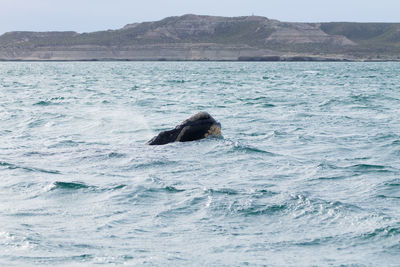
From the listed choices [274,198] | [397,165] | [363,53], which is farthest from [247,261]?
[363,53]

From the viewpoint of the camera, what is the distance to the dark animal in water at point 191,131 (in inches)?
642

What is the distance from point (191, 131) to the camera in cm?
1644

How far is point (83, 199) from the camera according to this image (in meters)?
9.95

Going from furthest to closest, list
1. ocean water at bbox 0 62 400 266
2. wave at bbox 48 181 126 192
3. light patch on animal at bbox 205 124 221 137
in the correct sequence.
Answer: light patch on animal at bbox 205 124 221 137, wave at bbox 48 181 126 192, ocean water at bbox 0 62 400 266

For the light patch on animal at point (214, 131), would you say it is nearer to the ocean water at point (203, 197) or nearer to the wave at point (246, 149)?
the ocean water at point (203, 197)

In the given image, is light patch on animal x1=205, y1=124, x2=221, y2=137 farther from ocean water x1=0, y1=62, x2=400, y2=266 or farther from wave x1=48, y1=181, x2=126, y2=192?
wave x1=48, y1=181, x2=126, y2=192

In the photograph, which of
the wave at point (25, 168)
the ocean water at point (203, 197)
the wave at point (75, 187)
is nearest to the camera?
the ocean water at point (203, 197)

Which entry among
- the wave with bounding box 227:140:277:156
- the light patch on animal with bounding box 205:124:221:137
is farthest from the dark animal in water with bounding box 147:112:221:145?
the wave with bounding box 227:140:277:156

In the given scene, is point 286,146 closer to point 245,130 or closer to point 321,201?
point 245,130

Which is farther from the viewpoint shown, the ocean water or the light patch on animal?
the light patch on animal

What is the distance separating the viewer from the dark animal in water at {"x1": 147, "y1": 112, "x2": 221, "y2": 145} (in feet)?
53.5

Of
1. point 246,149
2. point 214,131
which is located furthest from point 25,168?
point 214,131

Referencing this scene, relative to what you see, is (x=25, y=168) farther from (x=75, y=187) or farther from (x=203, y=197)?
(x=203, y=197)

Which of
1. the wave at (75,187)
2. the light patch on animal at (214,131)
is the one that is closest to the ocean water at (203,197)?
the wave at (75,187)
